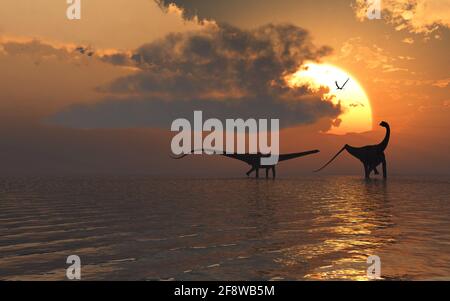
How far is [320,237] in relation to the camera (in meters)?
15.9

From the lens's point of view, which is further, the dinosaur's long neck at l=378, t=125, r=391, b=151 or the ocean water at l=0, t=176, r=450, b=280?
the dinosaur's long neck at l=378, t=125, r=391, b=151

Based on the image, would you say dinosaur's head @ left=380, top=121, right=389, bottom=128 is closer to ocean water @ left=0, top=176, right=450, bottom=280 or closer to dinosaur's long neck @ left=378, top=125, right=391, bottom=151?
dinosaur's long neck @ left=378, top=125, right=391, bottom=151

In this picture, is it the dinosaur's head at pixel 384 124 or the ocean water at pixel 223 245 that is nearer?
the ocean water at pixel 223 245

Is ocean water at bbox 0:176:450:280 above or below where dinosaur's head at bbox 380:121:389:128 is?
below
